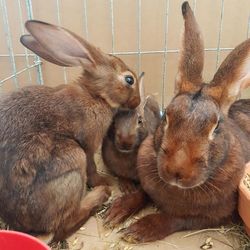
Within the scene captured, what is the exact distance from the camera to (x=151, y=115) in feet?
7.50

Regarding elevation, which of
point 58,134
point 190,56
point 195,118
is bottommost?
point 58,134

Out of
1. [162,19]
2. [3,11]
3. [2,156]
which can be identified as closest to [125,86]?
[2,156]

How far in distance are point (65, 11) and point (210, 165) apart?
5.38 ft

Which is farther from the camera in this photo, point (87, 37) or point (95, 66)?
point (87, 37)

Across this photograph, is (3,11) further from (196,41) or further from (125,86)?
(196,41)

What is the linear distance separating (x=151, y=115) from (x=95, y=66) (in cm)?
46

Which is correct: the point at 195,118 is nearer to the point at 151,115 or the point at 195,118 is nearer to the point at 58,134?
the point at 58,134

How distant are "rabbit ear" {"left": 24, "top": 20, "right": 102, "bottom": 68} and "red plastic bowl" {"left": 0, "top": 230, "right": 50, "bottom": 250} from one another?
35.1 inches

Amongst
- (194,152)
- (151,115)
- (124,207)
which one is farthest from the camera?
(151,115)

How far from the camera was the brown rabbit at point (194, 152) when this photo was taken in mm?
1528

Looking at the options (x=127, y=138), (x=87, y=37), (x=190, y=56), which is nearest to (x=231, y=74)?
(x=190, y=56)

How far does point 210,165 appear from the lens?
5.26ft

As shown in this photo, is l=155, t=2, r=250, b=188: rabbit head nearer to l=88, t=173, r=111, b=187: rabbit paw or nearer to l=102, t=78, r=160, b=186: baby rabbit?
l=102, t=78, r=160, b=186: baby rabbit

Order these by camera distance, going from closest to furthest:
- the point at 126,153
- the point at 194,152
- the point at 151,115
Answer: the point at 194,152 → the point at 126,153 → the point at 151,115
